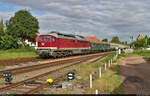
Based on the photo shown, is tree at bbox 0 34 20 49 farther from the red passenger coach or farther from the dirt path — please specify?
the dirt path

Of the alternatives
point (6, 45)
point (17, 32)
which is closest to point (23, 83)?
point (6, 45)

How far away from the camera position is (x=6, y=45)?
60031mm

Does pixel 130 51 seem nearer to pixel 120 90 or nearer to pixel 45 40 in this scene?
pixel 45 40

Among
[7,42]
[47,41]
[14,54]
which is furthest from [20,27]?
[47,41]

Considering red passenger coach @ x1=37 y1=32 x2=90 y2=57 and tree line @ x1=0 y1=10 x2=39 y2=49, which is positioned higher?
tree line @ x1=0 y1=10 x2=39 y2=49

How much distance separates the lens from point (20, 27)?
66375mm

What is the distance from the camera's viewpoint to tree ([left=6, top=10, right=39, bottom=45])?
2623 inches

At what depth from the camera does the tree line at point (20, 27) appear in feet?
213

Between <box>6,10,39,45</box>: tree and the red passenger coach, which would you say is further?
<box>6,10,39,45</box>: tree

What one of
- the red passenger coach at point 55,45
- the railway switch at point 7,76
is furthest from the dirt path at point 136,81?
the red passenger coach at point 55,45

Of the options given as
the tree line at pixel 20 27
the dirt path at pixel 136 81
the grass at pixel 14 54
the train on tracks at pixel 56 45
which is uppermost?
the tree line at pixel 20 27

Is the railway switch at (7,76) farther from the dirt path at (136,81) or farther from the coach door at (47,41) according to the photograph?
the coach door at (47,41)

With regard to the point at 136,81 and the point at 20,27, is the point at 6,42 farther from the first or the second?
the point at 136,81

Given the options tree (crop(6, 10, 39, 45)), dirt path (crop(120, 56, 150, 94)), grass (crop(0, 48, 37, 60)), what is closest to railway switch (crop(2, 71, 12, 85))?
dirt path (crop(120, 56, 150, 94))
